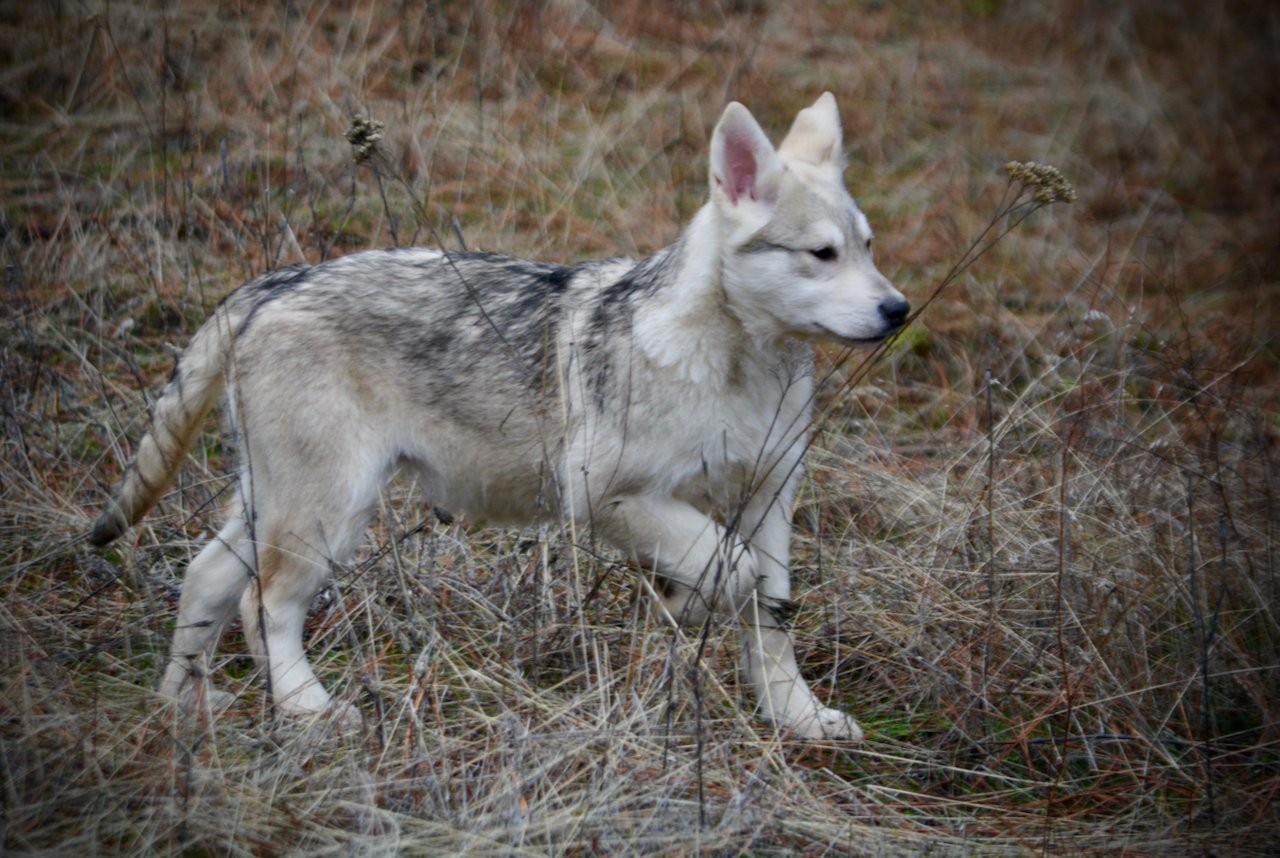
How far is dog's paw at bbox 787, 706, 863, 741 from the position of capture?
3725 millimetres

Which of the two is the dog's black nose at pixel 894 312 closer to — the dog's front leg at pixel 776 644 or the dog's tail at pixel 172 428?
the dog's front leg at pixel 776 644

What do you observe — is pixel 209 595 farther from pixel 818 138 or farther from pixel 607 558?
pixel 818 138

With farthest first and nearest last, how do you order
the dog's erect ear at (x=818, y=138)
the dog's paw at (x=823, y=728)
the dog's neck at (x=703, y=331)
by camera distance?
the dog's erect ear at (x=818, y=138)
the dog's neck at (x=703, y=331)
the dog's paw at (x=823, y=728)

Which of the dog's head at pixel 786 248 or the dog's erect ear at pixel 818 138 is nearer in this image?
the dog's head at pixel 786 248

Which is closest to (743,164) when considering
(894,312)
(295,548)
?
(894,312)

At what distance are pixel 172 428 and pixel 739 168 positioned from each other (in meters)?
2.04

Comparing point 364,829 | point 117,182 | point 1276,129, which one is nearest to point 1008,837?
point 364,829

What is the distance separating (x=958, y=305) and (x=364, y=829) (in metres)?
5.01

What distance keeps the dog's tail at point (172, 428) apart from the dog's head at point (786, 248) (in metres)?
1.68

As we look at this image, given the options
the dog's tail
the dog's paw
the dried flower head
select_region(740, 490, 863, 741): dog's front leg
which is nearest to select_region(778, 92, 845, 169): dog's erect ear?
select_region(740, 490, 863, 741): dog's front leg

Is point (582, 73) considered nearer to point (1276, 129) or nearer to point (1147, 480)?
point (1147, 480)

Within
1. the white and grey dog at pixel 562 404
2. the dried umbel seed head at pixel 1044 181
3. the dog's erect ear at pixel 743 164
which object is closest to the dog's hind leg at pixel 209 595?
the white and grey dog at pixel 562 404

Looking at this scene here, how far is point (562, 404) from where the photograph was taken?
158 inches

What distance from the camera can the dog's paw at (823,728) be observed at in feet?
12.2
